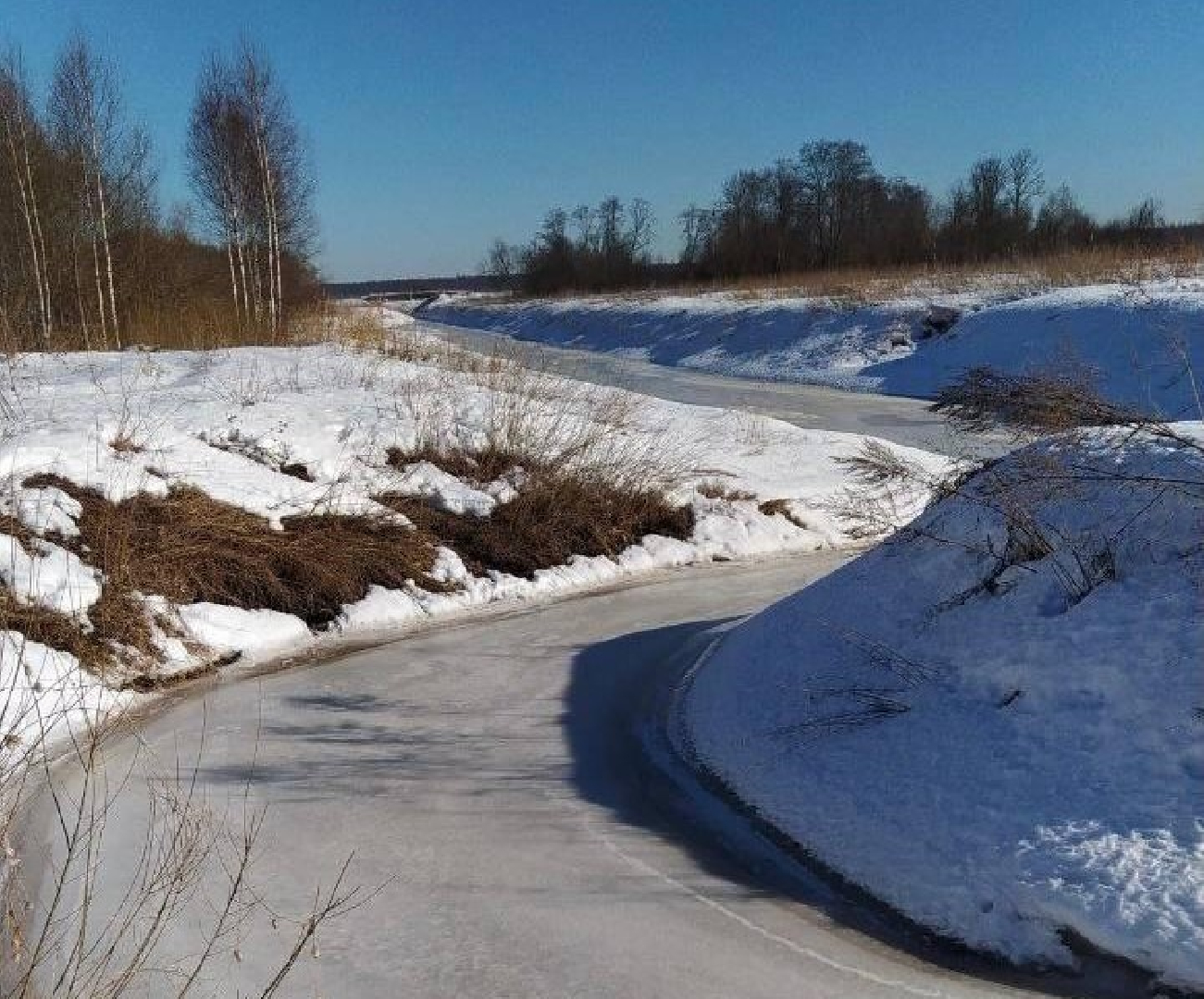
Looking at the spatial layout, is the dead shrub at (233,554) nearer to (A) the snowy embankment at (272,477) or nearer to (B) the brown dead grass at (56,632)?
(A) the snowy embankment at (272,477)

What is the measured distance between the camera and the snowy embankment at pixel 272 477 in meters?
5.69

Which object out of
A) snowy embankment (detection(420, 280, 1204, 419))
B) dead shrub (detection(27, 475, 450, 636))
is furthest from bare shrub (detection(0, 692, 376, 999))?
snowy embankment (detection(420, 280, 1204, 419))

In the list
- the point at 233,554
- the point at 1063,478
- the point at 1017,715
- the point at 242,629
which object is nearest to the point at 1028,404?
the point at 1063,478

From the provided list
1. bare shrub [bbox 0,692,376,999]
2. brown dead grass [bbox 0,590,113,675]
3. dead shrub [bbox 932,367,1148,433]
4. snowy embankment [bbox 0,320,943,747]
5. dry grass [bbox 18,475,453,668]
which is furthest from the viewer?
dry grass [bbox 18,475,453,668]

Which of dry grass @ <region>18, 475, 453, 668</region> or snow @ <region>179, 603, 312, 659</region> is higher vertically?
dry grass @ <region>18, 475, 453, 668</region>

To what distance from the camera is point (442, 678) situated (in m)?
5.62

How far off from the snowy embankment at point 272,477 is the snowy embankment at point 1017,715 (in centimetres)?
267

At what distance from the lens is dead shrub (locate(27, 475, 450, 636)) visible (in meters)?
6.21

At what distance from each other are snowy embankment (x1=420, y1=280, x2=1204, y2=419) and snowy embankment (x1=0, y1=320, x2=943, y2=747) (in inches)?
128

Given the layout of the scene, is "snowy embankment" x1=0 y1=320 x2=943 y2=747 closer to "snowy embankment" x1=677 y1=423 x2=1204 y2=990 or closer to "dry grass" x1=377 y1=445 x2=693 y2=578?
"dry grass" x1=377 y1=445 x2=693 y2=578

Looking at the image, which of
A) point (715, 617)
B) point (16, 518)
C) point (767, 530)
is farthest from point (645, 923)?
point (767, 530)

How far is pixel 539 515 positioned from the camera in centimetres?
817

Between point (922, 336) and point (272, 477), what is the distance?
17911 mm

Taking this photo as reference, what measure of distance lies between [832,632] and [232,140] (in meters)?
17.2
